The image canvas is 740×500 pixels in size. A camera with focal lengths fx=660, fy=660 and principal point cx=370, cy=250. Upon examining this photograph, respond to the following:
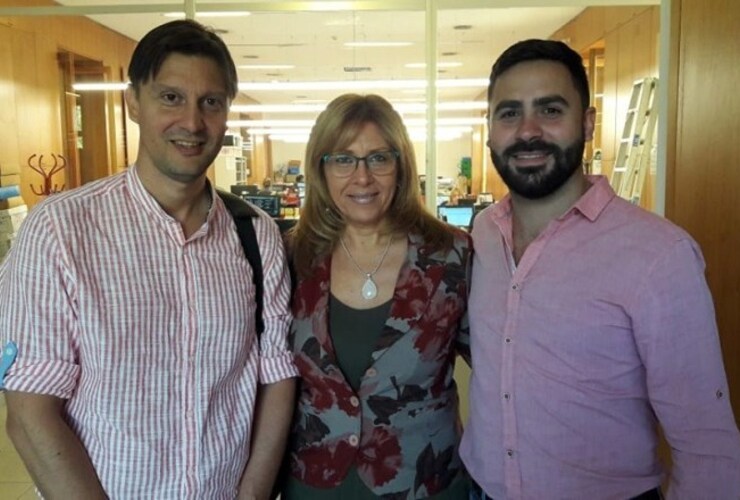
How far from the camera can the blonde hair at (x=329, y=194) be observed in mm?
1762

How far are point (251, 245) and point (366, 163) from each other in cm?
40

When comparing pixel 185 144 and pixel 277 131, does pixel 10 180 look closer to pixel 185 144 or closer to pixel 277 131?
pixel 185 144

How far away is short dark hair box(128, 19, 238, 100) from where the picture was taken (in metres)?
1.41

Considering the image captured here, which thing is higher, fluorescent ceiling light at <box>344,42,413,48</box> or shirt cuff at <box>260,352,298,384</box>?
fluorescent ceiling light at <box>344,42,413,48</box>

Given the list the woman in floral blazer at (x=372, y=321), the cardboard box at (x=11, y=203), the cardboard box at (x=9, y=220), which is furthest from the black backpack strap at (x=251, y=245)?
the cardboard box at (x=11, y=203)

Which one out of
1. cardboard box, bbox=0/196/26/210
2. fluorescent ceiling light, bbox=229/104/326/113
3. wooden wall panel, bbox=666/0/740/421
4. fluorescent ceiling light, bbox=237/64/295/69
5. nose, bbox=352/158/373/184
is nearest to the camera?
nose, bbox=352/158/373/184

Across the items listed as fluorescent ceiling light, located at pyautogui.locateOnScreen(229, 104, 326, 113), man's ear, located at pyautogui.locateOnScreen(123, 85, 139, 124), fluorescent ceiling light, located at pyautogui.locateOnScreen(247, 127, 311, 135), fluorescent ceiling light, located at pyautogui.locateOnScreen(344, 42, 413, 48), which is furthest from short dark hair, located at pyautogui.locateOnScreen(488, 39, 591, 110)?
fluorescent ceiling light, located at pyautogui.locateOnScreen(247, 127, 311, 135)

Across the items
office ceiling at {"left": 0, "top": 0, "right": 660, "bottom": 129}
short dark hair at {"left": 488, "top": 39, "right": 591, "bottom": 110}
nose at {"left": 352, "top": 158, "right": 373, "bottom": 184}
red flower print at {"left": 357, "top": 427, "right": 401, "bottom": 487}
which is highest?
office ceiling at {"left": 0, "top": 0, "right": 660, "bottom": 129}

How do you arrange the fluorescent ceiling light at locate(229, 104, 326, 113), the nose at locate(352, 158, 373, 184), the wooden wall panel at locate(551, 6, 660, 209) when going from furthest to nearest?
the fluorescent ceiling light at locate(229, 104, 326, 113) → the wooden wall panel at locate(551, 6, 660, 209) → the nose at locate(352, 158, 373, 184)

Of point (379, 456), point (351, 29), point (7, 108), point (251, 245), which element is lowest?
point (379, 456)

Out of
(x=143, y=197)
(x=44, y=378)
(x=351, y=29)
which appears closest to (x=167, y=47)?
(x=143, y=197)

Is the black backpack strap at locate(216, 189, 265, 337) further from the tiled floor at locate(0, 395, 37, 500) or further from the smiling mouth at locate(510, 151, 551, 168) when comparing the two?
the tiled floor at locate(0, 395, 37, 500)

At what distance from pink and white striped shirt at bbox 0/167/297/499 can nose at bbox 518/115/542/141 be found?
71 cm

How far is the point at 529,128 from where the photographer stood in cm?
147
